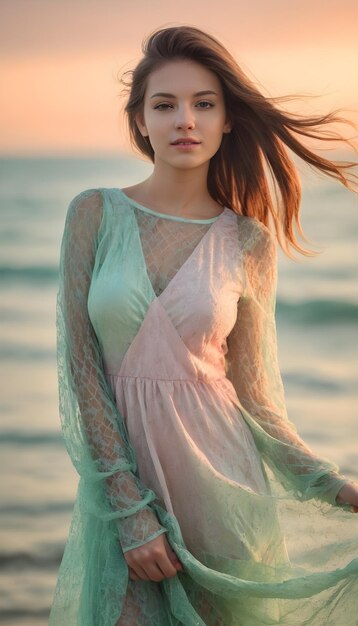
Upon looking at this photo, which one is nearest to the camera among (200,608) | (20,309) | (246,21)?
(200,608)

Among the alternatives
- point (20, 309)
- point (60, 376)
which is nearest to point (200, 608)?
point (60, 376)

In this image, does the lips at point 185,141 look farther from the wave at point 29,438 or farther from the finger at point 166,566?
the wave at point 29,438

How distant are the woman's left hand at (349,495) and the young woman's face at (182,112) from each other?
2.63ft

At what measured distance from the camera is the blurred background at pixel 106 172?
29.3 feet

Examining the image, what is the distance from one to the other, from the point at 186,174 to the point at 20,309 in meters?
8.09

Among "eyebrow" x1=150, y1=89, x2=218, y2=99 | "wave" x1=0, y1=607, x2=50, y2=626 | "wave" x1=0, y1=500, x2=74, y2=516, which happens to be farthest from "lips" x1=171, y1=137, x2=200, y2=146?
"wave" x1=0, y1=500, x2=74, y2=516

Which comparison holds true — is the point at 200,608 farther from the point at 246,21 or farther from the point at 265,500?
the point at 246,21

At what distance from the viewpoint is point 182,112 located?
10.5ft

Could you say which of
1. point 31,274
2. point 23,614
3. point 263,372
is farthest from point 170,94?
point 31,274

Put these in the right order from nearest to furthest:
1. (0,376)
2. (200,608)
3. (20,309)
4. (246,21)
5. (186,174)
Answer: (200,608)
(186,174)
(0,376)
(20,309)
(246,21)

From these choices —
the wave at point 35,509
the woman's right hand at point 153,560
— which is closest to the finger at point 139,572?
the woman's right hand at point 153,560

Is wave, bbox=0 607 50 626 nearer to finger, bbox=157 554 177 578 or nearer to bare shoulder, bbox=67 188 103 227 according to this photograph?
finger, bbox=157 554 177 578

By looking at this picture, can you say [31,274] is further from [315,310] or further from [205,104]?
[205,104]

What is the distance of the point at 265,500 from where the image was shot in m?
3.21
